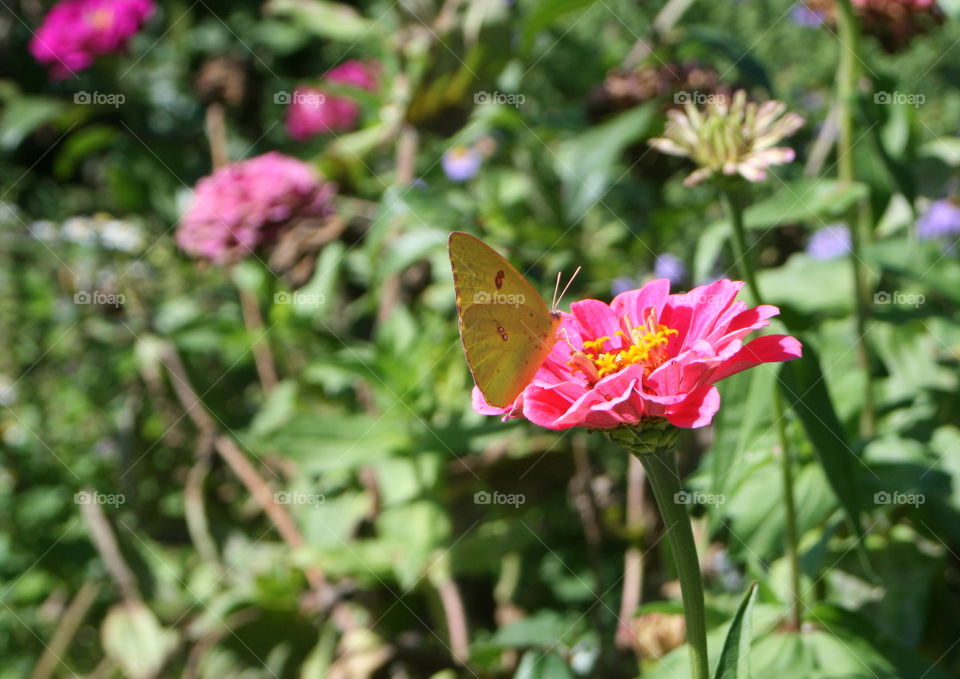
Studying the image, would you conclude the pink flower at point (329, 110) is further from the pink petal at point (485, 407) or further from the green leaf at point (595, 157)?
the pink petal at point (485, 407)

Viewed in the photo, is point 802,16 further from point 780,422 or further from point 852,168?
point 780,422

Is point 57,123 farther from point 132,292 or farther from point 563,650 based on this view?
point 563,650

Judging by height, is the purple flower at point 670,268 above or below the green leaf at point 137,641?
above

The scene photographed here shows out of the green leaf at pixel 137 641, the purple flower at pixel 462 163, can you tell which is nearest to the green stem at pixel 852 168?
the purple flower at pixel 462 163

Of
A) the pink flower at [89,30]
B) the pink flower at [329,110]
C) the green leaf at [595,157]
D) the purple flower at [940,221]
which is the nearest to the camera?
the green leaf at [595,157]

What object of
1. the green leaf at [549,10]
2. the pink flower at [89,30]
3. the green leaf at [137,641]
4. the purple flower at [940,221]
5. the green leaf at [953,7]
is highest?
the pink flower at [89,30]

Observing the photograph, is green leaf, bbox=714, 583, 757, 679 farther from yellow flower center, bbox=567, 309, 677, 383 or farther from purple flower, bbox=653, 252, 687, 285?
purple flower, bbox=653, 252, 687, 285

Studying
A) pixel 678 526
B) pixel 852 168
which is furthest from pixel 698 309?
pixel 852 168
